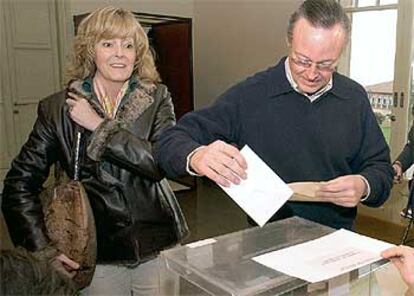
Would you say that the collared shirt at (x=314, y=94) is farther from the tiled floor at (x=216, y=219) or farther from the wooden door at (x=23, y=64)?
the wooden door at (x=23, y=64)

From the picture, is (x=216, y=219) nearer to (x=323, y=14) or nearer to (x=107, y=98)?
(x=107, y=98)

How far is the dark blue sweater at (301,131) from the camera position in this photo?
4.25ft

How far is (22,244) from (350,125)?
3.24 feet

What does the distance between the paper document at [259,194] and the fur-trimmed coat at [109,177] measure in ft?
1.46

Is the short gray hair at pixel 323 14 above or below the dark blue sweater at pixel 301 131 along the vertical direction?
above

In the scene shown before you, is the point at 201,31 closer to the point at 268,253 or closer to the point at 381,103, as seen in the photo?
the point at 381,103

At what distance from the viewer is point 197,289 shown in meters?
0.85

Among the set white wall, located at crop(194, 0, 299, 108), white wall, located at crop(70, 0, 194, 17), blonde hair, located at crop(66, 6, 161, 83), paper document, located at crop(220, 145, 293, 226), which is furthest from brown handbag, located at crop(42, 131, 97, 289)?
white wall, located at crop(70, 0, 194, 17)

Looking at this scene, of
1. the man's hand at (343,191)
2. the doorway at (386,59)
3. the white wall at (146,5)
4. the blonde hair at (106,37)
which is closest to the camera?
the man's hand at (343,191)

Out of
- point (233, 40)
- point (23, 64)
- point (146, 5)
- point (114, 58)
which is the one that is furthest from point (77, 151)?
point (146, 5)

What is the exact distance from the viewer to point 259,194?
97 centimetres

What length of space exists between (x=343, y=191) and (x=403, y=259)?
0.70 ft

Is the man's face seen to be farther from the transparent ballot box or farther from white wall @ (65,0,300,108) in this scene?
white wall @ (65,0,300,108)

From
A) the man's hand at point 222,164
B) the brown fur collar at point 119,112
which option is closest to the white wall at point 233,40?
the brown fur collar at point 119,112
